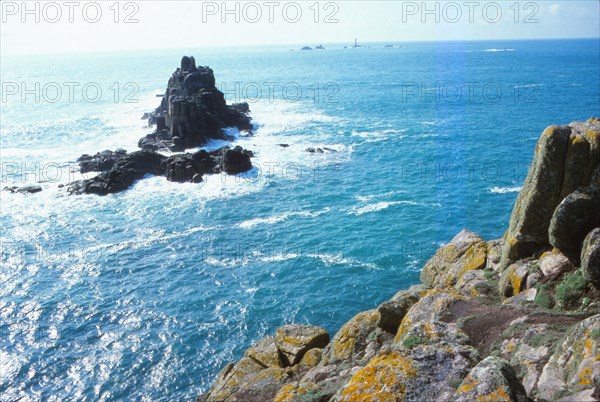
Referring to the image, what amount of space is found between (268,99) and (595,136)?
129m

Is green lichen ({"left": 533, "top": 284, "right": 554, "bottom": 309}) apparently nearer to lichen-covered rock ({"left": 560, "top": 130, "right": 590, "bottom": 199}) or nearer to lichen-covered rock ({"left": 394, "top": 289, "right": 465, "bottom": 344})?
lichen-covered rock ({"left": 394, "top": 289, "right": 465, "bottom": 344})

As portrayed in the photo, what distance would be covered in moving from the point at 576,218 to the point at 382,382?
39.7ft

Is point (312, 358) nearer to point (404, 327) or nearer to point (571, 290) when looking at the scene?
point (404, 327)

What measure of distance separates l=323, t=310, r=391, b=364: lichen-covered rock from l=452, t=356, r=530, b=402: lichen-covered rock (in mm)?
8712

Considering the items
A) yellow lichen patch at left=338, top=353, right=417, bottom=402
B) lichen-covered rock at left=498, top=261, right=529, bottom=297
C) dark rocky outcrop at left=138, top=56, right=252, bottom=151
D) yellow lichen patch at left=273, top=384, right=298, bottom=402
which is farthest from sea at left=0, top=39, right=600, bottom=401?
yellow lichen patch at left=338, top=353, right=417, bottom=402

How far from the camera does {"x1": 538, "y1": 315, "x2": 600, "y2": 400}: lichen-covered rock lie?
36.3ft

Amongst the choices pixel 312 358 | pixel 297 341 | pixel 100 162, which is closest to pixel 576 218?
pixel 312 358

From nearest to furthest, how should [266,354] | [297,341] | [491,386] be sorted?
[491,386], [266,354], [297,341]

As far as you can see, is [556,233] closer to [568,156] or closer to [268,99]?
[568,156]

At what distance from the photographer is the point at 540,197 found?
2216 cm

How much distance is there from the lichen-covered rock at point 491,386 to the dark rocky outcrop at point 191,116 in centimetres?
7769

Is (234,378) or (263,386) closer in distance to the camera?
(263,386)

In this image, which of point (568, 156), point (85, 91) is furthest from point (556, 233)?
point (85, 91)

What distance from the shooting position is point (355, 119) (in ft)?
353
